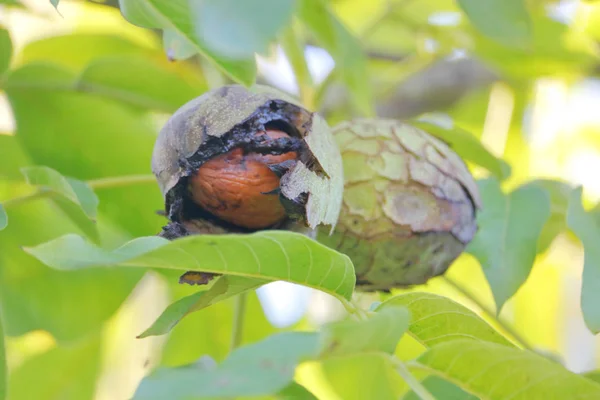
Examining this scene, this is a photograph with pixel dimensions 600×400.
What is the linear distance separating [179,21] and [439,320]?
2.30 ft

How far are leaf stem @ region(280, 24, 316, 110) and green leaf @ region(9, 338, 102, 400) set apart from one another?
1147mm

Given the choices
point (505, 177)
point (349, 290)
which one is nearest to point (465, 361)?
point (349, 290)

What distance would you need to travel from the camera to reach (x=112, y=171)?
2.15 m

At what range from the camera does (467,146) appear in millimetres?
1792

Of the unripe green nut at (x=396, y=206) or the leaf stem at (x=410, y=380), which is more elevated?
the unripe green nut at (x=396, y=206)

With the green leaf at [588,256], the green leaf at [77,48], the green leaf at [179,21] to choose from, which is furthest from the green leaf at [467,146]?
the green leaf at [77,48]

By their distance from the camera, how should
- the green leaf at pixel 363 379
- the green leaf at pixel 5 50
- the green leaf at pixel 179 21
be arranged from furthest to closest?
the green leaf at pixel 363 379, the green leaf at pixel 5 50, the green leaf at pixel 179 21

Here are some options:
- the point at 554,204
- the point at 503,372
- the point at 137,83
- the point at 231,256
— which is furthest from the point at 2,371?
the point at 554,204

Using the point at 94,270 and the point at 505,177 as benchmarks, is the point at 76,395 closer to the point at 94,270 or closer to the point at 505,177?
the point at 94,270

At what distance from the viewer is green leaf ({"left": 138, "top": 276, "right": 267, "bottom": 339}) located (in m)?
1.18

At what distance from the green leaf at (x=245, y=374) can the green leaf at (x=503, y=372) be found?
0.99 ft

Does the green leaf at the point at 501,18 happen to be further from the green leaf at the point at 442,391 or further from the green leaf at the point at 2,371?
the green leaf at the point at 2,371

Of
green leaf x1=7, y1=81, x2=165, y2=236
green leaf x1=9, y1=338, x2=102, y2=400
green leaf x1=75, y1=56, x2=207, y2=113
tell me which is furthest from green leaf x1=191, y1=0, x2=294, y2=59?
green leaf x1=9, y1=338, x2=102, y2=400

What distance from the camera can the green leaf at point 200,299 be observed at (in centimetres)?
118
